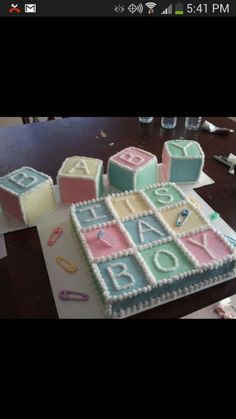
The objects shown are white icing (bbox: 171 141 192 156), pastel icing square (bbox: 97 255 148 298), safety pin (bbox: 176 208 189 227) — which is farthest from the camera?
white icing (bbox: 171 141 192 156)

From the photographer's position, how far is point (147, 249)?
1248 millimetres

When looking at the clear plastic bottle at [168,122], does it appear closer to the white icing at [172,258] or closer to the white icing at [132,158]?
the white icing at [132,158]

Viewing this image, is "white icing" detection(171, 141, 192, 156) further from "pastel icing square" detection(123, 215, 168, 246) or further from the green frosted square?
"pastel icing square" detection(123, 215, 168, 246)

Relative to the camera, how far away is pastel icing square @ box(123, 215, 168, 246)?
128cm

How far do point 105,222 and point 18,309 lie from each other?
1.46ft

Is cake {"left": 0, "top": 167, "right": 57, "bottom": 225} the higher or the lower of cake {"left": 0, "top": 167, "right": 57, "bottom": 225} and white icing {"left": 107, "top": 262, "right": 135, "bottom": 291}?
the higher

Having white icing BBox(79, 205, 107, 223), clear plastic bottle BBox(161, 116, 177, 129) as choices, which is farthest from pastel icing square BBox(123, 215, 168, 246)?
clear plastic bottle BBox(161, 116, 177, 129)

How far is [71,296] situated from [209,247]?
52 centimetres

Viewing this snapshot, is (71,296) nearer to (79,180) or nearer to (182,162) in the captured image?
(79,180)
